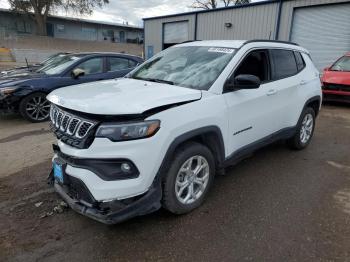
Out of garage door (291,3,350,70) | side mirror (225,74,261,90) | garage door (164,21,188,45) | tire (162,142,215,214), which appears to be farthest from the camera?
garage door (164,21,188,45)

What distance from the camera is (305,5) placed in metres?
Answer: 14.3

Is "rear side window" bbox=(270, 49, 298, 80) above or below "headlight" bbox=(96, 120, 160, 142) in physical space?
above

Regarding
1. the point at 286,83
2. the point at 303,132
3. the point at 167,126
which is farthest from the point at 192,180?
the point at 303,132

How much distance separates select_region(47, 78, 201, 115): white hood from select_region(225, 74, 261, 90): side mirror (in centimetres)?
49

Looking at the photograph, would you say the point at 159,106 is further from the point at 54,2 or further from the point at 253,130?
the point at 54,2

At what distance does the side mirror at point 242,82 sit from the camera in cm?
327

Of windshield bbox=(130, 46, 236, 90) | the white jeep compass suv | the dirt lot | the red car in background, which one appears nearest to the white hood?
the white jeep compass suv

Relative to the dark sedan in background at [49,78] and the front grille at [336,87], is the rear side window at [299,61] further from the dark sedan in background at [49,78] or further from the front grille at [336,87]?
the front grille at [336,87]

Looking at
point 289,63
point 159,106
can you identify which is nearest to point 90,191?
point 159,106

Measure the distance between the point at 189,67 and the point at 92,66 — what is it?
15.0 ft

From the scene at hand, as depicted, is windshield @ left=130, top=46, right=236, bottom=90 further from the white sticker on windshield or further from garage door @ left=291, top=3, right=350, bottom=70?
garage door @ left=291, top=3, right=350, bottom=70

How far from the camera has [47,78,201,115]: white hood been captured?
255cm

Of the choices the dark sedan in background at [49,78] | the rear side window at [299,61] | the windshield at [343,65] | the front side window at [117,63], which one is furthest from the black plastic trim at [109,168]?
the windshield at [343,65]

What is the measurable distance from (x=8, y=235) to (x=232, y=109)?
2.60 metres
